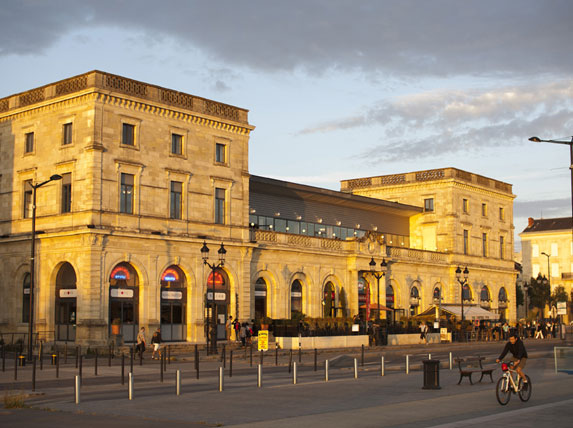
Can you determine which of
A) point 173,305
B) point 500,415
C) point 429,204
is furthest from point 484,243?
point 500,415

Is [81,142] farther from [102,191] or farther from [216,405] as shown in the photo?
[216,405]

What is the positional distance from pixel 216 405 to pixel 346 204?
5223 centimetres

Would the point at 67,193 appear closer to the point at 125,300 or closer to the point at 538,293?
the point at 125,300

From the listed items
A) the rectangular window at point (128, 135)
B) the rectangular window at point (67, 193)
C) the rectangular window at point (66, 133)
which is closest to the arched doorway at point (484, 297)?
the rectangular window at point (128, 135)

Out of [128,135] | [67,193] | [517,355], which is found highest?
[128,135]

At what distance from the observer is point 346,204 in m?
72.3

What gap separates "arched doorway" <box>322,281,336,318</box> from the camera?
200 ft

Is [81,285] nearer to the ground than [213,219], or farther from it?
nearer to the ground

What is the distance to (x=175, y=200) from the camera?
50.2m

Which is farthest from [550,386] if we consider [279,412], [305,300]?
[305,300]

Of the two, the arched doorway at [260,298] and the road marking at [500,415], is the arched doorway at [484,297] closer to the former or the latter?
the arched doorway at [260,298]

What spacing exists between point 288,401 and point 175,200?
1172 inches

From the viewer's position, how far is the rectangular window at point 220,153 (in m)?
53.3

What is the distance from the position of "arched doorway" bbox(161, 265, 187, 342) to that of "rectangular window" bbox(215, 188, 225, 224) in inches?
183
